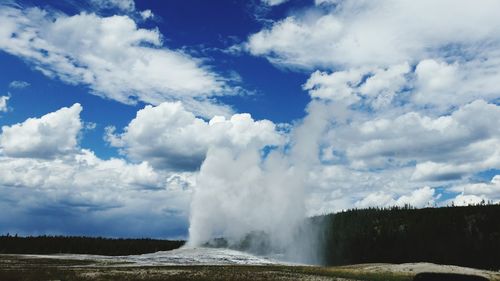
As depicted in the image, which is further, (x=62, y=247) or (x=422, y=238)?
(x=62, y=247)

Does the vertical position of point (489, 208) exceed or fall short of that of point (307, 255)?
it exceeds it

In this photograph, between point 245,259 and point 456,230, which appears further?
point 456,230

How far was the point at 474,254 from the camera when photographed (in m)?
119

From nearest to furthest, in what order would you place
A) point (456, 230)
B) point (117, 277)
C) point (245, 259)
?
point (117, 277)
point (245, 259)
point (456, 230)

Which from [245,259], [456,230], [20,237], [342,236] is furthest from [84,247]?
[456,230]

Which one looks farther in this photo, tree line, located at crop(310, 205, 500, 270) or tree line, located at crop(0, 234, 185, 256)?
tree line, located at crop(0, 234, 185, 256)

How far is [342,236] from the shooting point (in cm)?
14850

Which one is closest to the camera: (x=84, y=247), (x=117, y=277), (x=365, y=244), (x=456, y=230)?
(x=117, y=277)

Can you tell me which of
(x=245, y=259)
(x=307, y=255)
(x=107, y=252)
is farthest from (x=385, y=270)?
(x=107, y=252)

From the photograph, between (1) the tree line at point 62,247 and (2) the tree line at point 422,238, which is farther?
(1) the tree line at point 62,247

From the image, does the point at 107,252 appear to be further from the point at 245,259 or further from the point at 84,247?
the point at 245,259

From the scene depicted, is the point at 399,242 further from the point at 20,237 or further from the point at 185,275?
the point at 20,237

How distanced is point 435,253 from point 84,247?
102768 millimetres

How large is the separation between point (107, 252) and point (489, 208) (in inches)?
4191
